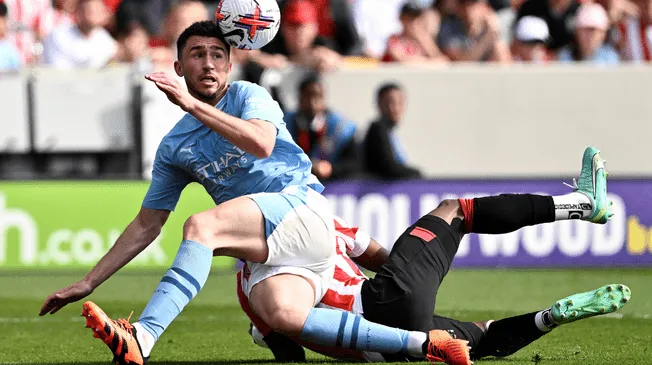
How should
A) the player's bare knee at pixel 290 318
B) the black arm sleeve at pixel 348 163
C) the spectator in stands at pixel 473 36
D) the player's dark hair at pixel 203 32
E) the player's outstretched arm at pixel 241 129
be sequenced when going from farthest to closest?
the spectator in stands at pixel 473 36 → the black arm sleeve at pixel 348 163 → the player's dark hair at pixel 203 32 → the player's bare knee at pixel 290 318 → the player's outstretched arm at pixel 241 129

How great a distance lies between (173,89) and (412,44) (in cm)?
918

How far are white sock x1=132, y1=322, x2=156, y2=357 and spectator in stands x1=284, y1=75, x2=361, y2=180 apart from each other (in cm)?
695

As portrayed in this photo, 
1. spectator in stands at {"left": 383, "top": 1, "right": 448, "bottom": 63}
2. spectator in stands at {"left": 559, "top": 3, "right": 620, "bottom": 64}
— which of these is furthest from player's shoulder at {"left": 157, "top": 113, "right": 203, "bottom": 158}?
spectator in stands at {"left": 559, "top": 3, "right": 620, "bottom": 64}

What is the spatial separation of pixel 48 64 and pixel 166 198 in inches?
320

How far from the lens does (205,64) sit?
6.12m

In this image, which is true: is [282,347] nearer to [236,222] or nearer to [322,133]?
[236,222]

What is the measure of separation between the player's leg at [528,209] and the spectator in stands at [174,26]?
7.65 metres

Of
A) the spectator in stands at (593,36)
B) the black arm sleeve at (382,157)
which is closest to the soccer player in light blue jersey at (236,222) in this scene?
the black arm sleeve at (382,157)

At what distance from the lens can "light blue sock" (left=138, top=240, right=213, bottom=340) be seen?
18.4 ft

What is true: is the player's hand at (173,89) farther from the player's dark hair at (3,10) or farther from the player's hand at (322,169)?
the player's dark hair at (3,10)

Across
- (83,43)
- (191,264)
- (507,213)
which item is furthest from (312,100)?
(191,264)

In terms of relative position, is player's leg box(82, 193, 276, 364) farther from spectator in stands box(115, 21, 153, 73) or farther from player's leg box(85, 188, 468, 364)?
spectator in stands box(115, 21, 153, 73)

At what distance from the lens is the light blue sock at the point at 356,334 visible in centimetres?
574

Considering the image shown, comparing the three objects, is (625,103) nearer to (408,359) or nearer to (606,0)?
(606,0)
